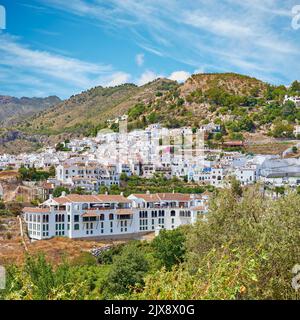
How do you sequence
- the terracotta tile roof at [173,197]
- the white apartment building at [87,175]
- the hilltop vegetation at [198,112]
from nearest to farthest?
the terracotta tile roof at [173,197]
the white apartment building at [87,175]
the hilltop vegetation at [198,112]

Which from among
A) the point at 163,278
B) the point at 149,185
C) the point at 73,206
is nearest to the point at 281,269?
the point at 163,278

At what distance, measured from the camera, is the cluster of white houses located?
704 inches

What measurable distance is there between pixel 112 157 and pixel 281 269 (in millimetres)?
28185

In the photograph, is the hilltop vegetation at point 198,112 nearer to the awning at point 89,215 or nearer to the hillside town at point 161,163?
the hillside town at point 161,163

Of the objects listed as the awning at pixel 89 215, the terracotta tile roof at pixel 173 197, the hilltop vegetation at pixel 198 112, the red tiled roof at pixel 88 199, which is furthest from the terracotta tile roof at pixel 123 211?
the hilltop vegetation at pixel 198 112

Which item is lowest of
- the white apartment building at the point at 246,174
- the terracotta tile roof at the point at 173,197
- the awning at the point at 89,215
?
the awning at the point at 89,215

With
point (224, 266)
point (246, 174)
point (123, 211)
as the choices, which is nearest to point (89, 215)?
point (123, 211)

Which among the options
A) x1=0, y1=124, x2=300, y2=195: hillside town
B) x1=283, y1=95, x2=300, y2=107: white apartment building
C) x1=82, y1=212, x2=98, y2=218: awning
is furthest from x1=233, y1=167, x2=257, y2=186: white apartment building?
x1=283, y1=95, x2=300, y2=107: white apartment building

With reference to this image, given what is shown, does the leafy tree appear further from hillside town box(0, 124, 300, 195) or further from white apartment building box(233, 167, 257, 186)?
white apartment building box(233, 167, 257, 186)

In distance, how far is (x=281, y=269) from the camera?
3570 mm

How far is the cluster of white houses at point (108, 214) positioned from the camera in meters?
17.9

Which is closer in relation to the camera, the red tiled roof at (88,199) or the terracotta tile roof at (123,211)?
the red tiled roof at (88,199)

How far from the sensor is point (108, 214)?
63.1 ft

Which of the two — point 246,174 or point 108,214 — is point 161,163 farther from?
point 108,214
